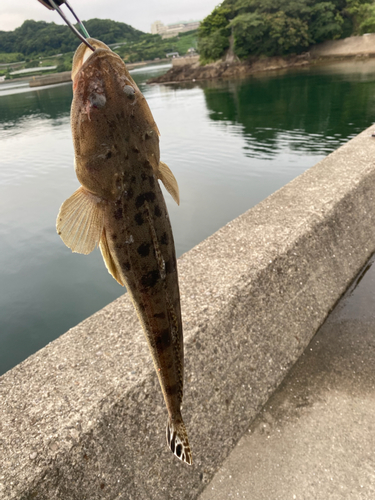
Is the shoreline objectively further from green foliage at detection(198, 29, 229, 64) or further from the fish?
the fish

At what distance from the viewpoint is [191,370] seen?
291cm

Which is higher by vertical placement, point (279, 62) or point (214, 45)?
point (214, 45)

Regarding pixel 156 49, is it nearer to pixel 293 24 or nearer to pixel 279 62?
pixel 279 62

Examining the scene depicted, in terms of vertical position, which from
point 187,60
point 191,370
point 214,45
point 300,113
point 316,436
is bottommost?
point 300,113

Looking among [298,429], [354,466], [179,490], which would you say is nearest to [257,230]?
[298,429]

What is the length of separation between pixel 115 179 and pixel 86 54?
61cm

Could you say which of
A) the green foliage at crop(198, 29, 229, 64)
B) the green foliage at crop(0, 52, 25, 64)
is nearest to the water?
the green foliage at crop(0, 52, 25, 64)

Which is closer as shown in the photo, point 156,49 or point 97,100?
point 97,100

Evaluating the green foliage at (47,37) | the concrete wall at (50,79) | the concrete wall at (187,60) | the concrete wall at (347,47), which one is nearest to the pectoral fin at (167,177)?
the green foliage at (47,37)

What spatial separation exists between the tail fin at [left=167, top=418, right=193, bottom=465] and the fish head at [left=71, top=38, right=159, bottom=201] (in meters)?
1.44

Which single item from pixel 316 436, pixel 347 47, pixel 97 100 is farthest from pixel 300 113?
pixel 347 47

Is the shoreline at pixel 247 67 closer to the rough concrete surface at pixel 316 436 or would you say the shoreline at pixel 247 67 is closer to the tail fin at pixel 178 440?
the rough concrete surface at pixel 316 436

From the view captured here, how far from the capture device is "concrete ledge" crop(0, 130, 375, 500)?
7.37 feet

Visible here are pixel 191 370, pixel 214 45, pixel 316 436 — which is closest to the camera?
pixel 191 370
